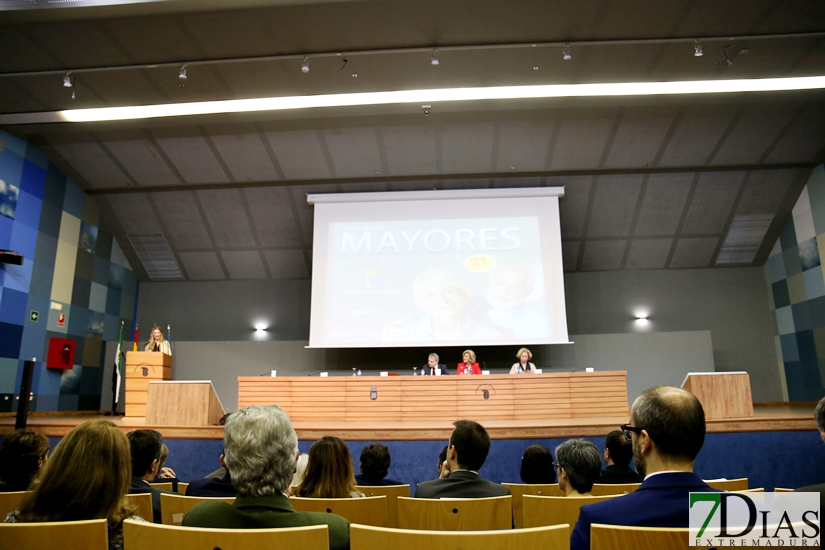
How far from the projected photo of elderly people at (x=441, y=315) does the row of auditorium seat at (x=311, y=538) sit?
6.94 meters

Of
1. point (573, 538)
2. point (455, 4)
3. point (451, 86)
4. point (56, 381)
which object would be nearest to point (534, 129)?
point (451, 86)

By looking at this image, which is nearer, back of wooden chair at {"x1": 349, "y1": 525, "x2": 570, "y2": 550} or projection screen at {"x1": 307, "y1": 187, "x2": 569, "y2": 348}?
back of wooden chair at {"x1": 349, "y1": 525, "x2": 570, "y2": 550}

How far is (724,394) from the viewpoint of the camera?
5453mm

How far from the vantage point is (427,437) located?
459cm

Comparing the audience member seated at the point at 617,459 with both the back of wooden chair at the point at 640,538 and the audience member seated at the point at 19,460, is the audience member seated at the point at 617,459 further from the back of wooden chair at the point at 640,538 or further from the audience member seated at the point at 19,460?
the audience member seated at the point at 19,460

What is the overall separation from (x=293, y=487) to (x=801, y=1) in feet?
22.3

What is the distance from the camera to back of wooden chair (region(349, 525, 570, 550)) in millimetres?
1247

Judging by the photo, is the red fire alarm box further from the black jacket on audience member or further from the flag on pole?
the black jacket on audience member

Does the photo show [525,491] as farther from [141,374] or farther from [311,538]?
[141,374]

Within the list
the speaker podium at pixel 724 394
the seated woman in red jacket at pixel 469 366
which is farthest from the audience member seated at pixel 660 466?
the seated woman in red jacket at pixel 469 366

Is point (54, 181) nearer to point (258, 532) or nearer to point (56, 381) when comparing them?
point (56, 381)

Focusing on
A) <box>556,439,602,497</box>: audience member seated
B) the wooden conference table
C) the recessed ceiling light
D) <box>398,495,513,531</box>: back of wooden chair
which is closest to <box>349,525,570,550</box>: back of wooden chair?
<box>398,495,513,531</box>: back of wooden chair

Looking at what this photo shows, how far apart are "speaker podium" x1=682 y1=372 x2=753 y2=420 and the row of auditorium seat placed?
188 inches

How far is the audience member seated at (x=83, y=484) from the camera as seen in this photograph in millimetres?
1479
